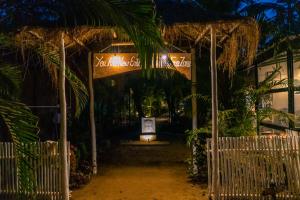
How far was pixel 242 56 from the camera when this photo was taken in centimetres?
939

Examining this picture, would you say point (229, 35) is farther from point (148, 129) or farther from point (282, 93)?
point (148, 129)

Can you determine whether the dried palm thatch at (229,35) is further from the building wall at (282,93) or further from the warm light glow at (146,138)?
the warm light glow at (146,138)

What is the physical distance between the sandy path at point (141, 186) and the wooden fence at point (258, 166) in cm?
78

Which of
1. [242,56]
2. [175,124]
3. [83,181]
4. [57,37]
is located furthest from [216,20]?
[175,124]

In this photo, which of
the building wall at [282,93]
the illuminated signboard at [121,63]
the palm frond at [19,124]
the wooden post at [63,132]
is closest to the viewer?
the palm frond at [19,124]

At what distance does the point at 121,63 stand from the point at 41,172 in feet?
10.1

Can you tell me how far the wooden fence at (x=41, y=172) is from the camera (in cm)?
771

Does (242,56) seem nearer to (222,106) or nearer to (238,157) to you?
(222,106)

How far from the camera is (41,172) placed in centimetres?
779

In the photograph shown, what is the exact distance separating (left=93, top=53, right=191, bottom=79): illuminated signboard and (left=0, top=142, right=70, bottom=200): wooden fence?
247 cm

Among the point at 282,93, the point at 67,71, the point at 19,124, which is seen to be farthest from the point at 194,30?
the point at 19,124

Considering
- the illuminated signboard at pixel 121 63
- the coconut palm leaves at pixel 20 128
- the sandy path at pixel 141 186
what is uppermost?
the illuminated signboard at pixel 121 63

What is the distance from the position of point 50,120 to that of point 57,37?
306 inches

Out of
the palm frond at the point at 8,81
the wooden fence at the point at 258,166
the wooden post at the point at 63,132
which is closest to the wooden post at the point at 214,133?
the wooden fence at the point at 258,166
